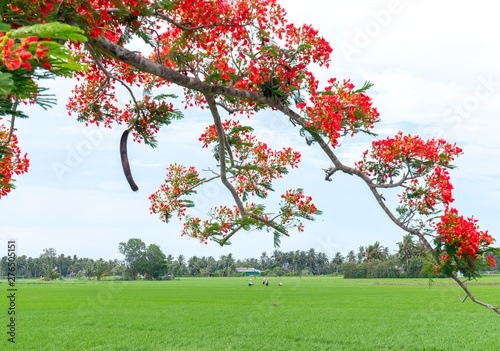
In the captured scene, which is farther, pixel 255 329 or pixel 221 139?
pixel 255 329

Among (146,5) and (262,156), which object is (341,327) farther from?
(146,5)

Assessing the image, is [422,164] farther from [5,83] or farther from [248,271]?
[248,271]

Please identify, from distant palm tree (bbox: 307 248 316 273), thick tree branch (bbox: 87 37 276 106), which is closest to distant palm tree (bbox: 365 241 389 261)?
distant palm tree (bbox: 307 248 316 273)

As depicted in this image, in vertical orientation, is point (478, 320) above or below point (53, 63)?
below

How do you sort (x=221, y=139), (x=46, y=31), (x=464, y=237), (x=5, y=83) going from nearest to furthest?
(x=5, y=83)
(x=46, y=31)
(x=464, y=237)
(x=221, y=139)

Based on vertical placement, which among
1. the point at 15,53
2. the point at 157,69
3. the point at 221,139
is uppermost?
the point at 157,69

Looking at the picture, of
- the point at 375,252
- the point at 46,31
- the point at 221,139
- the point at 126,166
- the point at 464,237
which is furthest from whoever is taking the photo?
the point at 375,252

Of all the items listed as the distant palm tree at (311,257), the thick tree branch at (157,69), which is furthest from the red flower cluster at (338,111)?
the distant palm tree at (311,257)

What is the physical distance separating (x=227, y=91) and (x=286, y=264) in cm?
12695

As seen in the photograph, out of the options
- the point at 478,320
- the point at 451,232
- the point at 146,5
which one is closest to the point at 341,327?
the point at 478,320

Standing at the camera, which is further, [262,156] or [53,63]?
[262,156]

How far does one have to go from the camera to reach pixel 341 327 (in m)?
15.5

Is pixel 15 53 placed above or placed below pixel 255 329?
above

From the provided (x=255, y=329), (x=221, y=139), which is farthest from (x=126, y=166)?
(x=255, y=329)
